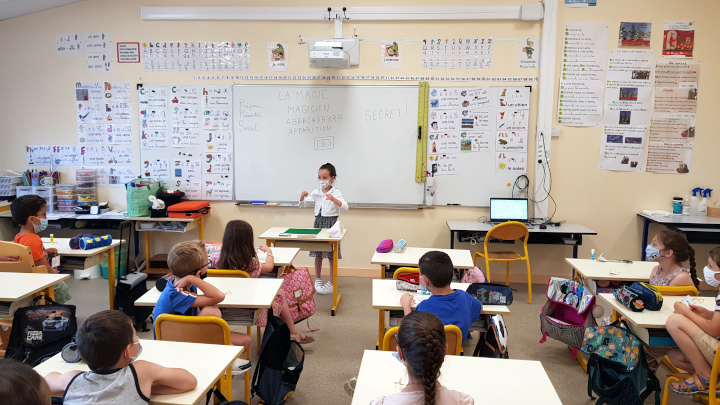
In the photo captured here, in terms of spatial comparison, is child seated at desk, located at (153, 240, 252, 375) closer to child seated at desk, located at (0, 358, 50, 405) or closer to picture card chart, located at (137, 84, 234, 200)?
child seated at desk, located at (0, 358, 50, 405)

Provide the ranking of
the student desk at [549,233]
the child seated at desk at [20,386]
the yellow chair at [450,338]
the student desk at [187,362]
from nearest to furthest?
the child seated at desk at [20,386] → the student desk at [187,362] → the yellow chair at [450,338] → the student desk at [549,233]

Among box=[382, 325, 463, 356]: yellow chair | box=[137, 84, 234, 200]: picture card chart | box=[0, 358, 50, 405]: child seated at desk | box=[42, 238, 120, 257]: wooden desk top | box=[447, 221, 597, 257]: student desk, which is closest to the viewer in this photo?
box=[0, 358, 50, 405]: child seated at desk

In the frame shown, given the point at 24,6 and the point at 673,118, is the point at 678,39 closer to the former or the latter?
the point at 673,118

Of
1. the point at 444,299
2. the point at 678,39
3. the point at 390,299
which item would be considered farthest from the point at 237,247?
the point at 678,39

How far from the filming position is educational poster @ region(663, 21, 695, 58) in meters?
5.20

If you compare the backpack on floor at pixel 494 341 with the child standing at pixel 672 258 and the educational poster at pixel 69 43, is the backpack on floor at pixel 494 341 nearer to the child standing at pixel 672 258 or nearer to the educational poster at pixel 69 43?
the child standing at pixel 672 258

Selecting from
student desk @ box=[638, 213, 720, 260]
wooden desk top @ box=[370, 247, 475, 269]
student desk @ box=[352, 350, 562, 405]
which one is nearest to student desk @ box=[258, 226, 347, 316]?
wooden desk top @ box=[370, 247, 475, 269]

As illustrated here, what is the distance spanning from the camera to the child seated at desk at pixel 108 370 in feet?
5.04

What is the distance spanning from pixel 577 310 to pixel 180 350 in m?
2.57

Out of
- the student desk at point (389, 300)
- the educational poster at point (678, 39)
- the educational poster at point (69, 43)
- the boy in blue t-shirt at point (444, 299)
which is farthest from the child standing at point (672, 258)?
the educational poster at point (69, 43)

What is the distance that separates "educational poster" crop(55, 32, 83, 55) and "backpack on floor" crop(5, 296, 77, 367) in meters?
3.97

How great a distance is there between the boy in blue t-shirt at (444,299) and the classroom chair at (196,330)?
923 millimetres

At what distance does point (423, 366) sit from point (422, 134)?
4.25 metres

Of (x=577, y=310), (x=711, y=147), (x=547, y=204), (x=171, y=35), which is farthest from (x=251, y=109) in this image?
(x=711, y=147)
